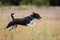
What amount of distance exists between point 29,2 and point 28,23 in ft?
48.0

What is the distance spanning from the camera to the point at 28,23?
32.2 feet

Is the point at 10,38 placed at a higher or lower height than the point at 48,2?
higher

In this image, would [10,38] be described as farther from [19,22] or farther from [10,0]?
[10,0]

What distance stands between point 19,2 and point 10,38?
17761 millimetres

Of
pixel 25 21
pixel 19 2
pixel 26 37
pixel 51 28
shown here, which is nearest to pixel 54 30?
pixel 51 28

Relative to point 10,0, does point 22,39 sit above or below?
above

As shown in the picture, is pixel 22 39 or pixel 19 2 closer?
pixel 22 39

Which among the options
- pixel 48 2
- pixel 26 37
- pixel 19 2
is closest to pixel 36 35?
pixel 26 37

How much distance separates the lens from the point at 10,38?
8445 mm

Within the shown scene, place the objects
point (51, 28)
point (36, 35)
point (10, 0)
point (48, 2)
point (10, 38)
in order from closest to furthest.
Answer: point (10, 38), point (36, 35), point (51, 28), point (48, 2), point (10, 0)

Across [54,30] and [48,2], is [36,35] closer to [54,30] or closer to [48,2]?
[54,30]

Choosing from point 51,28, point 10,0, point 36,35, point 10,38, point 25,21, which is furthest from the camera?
point 10,0

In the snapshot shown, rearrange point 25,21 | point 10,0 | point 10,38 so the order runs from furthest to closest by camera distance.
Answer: point 10,0, point 25,21, point 10,38

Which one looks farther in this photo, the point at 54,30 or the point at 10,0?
the point at 10,0
